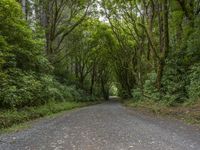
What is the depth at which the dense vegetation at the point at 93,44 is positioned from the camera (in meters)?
15.3

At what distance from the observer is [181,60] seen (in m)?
19.7

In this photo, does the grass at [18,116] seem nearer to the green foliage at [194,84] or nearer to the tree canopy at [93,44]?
the tree canopy at [93,44]

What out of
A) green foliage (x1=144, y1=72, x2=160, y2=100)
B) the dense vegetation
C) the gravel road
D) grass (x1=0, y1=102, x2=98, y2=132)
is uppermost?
the dense vegetation

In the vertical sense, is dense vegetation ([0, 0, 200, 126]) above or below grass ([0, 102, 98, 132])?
above

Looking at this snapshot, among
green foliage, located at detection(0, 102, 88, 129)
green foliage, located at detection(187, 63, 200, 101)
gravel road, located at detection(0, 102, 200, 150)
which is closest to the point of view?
gravel road, located at detection(0, 102, 200, 150)

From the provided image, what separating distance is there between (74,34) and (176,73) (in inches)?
731

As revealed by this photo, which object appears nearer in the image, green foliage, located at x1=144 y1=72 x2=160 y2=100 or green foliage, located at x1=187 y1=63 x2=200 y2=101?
green foliage, located at x1=187 y1=63 x2=200 y2=101

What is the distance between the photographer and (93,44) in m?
38.1

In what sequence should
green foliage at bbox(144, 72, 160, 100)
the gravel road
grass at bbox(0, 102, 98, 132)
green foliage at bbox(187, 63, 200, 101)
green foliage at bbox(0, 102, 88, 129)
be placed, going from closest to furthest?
the gravel road < grass at bbox(0, 102, 98, 132) < green foliage at bbox(0, 102, 88, 129) < green foliage at bbox(187, 63, 200, 101) < green foliage at bbox(144, 72, 160, 100)

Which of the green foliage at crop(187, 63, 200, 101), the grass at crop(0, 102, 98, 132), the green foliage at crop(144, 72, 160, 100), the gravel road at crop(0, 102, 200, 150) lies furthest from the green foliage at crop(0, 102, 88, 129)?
the green foliage at crop(187, 63, 200, 101)

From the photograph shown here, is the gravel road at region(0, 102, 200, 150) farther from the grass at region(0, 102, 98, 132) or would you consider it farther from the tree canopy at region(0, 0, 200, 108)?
the tree canopy at region(0, 0, 200, 108)

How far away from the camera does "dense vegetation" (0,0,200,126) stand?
50.1 ft

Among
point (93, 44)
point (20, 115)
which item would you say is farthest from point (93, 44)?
point (20, 115)

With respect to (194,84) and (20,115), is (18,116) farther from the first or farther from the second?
(194,84)
